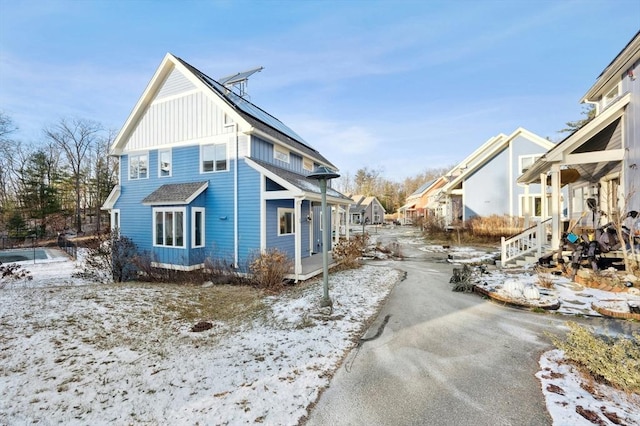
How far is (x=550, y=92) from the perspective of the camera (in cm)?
1622

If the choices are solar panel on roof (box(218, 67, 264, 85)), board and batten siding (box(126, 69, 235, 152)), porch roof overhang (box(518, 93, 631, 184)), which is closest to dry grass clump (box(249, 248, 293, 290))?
board and batten siding (box(126, 69, 235, 152))

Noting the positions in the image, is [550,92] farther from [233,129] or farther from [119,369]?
[119,369]

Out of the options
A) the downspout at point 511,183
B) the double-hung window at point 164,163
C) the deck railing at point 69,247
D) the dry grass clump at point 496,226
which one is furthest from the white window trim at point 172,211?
the downspout at point 511,183

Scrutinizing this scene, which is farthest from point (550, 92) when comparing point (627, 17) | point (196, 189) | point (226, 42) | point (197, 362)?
point (197, 362)

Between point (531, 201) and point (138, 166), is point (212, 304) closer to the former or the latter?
point (138, 166)

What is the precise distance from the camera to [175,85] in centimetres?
1137

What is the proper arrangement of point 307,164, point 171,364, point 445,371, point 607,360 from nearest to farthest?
point 607,360
point 445,371
point 171,364
point 307,164

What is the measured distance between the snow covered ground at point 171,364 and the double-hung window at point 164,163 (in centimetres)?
634

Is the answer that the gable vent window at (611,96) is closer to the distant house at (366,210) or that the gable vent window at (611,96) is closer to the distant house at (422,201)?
the distant house at (422,201)

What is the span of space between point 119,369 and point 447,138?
28.5m

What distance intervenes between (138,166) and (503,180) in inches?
919

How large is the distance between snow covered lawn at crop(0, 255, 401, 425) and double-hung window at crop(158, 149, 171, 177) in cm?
601

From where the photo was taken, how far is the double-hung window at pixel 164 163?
11672 mm

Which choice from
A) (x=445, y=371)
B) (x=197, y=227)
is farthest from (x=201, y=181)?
(x=445, y=371)
